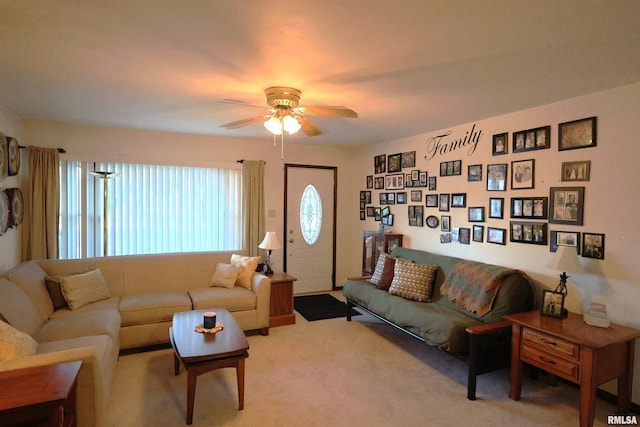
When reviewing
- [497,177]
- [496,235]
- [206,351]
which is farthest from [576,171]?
[206,351]

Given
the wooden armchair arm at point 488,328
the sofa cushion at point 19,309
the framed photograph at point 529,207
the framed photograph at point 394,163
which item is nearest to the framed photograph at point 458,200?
the framed photograph at point 529,207

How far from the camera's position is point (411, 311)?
11.0ft

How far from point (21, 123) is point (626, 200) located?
5.98 meters

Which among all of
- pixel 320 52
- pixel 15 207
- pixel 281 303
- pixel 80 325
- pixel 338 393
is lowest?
pixel 338 393

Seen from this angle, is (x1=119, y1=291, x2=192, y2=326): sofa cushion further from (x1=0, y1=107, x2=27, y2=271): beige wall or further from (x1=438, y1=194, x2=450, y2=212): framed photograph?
(x1=438, y1=194, x2=450, y2=212): framed photograph

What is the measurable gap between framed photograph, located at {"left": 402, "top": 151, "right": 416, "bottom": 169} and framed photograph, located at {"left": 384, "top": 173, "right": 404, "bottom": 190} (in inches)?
6.7

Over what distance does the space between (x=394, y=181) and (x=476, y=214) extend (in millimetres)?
1471

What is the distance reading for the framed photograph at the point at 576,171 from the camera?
9.38 ft

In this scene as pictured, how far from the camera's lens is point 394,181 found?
199 inches

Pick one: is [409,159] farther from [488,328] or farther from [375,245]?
[488,328]

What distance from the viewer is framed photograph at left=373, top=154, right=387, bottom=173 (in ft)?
17.3

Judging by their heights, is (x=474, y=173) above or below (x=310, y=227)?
above

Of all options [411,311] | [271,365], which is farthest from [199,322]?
[411,311]

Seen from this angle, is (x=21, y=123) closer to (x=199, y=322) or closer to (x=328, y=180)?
(x=199, y=322)
